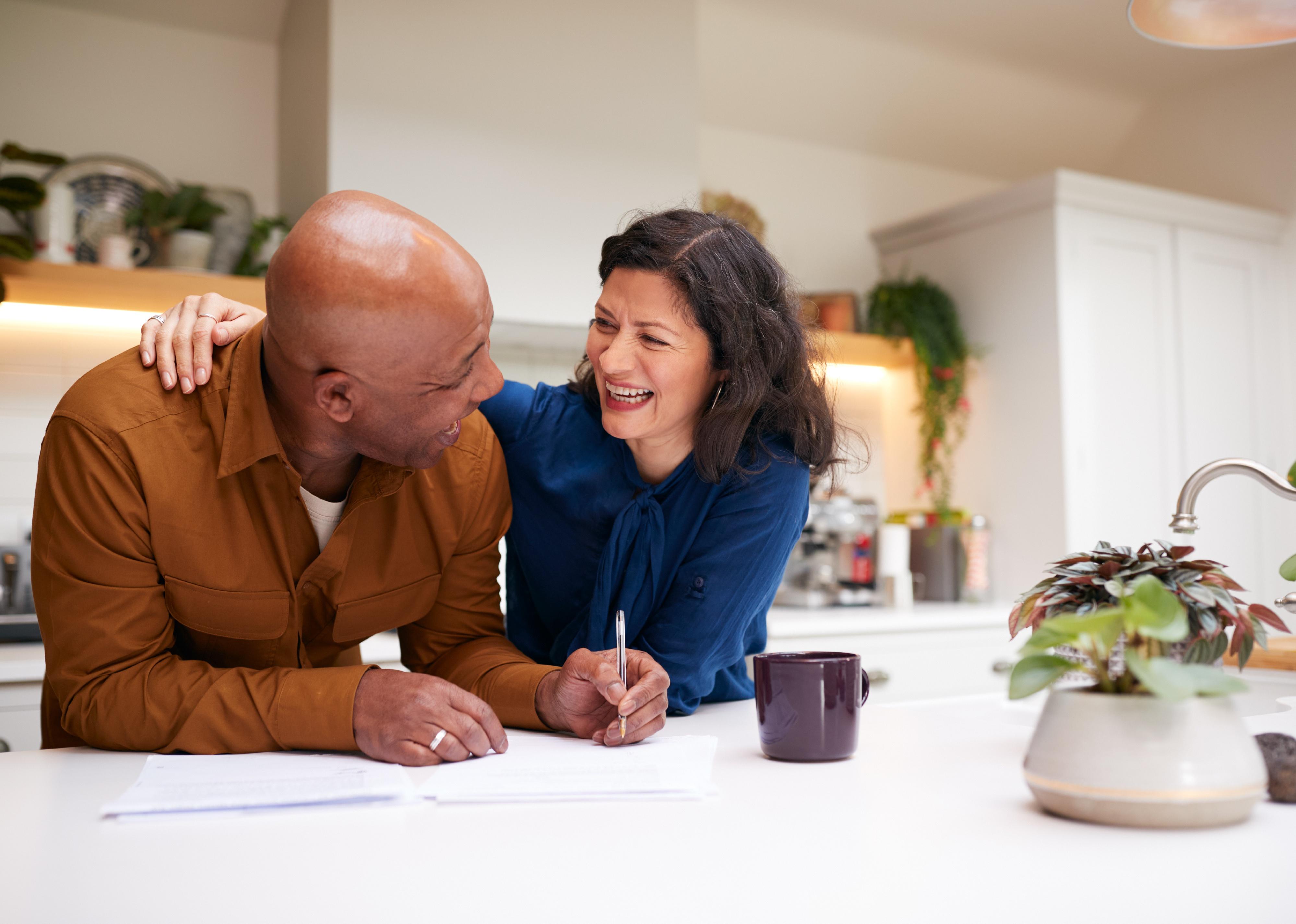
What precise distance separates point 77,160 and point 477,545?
202 cm

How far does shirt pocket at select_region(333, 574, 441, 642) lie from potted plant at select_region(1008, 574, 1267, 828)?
2.52 feet

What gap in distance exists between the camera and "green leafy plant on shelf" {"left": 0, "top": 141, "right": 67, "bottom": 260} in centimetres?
241

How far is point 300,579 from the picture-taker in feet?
3.91

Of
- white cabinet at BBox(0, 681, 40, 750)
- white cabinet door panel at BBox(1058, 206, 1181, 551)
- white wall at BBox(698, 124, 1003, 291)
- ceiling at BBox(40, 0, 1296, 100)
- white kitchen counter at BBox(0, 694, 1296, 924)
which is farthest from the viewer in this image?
white wall at BBox(698, 124, 1003, 291)

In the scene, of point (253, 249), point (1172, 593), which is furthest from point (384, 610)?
point (253, 249)

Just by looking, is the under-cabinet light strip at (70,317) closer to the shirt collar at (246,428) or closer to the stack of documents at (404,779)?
the shirt collar at (246,428)

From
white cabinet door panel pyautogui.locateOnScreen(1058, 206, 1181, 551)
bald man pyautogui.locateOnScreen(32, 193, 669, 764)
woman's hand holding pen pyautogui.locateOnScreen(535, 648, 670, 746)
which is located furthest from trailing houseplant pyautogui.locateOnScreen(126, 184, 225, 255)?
white cabinet door panel pyautogui.locateOnScreen(1058, 206, 1181, 551)

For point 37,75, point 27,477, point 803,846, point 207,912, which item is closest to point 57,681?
point 207,912

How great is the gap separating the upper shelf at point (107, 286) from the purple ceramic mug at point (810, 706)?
1856mm

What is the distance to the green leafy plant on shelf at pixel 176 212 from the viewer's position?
267 centimetres

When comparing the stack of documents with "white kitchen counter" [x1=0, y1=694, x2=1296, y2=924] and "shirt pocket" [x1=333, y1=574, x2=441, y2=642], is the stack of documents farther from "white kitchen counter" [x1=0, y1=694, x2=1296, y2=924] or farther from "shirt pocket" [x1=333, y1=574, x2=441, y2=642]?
"shirt pocket" [x1=333, y1=574, x2=441, y2=642]

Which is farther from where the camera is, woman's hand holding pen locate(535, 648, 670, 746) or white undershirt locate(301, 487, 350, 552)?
white undershirt locate(301, 487, 350, 552)

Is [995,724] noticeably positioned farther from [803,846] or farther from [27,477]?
[27,477]

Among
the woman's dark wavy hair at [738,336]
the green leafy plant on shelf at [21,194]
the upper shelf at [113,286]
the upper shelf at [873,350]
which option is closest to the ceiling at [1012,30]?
the green leafy plant on shelf at [21,194]
